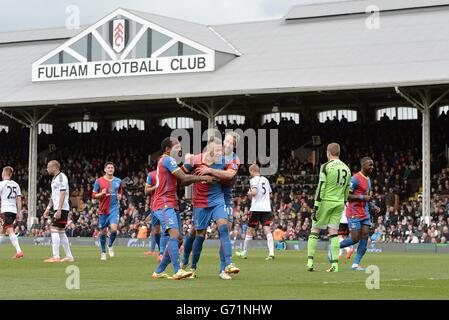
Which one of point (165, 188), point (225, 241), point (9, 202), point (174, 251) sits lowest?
point (174, 251)

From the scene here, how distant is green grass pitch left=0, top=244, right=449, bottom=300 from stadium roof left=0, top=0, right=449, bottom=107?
19541 mm

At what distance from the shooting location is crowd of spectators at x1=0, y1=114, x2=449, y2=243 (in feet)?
133

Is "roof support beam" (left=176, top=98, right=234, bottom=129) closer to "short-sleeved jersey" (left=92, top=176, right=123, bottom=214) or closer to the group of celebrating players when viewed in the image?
"short-sleeved jersey" (left=92, top=176, right=123, bottom=214)

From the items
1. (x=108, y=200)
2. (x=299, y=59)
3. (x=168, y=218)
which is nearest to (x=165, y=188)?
(x=168, y=218)

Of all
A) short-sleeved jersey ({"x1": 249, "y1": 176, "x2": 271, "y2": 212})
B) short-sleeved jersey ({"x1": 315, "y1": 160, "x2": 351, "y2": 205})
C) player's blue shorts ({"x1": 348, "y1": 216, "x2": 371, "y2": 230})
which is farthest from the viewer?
short-sleeved jersey ({"x1": 249, "y1": 176, "x2": 271, "y2": 212})

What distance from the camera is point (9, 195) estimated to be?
1027 inches

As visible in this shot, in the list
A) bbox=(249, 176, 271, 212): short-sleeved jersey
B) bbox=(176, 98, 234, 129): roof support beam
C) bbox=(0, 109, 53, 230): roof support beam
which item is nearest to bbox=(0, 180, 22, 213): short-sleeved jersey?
bbox=(249, 176, 271, 212): short-sleeved jersey

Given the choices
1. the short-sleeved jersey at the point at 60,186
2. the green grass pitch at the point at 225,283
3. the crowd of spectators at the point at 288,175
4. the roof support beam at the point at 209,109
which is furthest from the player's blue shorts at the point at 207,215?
Answer: the roof support beam at the point at 209,109

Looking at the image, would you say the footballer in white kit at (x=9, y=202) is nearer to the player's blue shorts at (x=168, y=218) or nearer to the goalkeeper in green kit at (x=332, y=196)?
the player's blue shorts at (x=168, y=218)

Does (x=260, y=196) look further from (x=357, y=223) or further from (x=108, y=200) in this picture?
(x=357, y=223)

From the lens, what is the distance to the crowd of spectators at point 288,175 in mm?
40531

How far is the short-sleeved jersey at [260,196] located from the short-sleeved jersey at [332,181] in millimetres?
8135

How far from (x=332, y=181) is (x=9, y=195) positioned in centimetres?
1030
